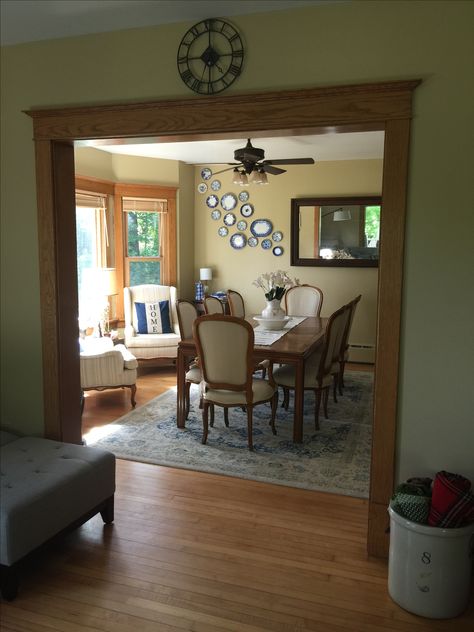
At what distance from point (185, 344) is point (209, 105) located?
2136 millimetres

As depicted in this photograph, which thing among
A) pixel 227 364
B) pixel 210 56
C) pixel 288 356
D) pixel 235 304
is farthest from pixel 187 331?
pixel 210 56

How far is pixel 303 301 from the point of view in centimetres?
646

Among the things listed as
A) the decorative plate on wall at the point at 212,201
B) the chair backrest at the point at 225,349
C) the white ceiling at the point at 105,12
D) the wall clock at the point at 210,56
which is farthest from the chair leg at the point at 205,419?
the decorative plate on wall at the point at 212,201

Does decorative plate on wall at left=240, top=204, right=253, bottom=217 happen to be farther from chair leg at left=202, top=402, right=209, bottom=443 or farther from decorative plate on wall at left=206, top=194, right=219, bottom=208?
chair leg at left=202, top=402, right=209, bottom=443

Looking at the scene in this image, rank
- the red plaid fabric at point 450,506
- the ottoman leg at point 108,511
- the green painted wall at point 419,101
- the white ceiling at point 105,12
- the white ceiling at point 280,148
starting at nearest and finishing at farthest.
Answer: the red plaid fabric at point 450,506 < the green painted wall at point 419,101 < the white ceiling at point 105,12 < the ottoman leg at point 108,511 < the white ceiling at point 280,148

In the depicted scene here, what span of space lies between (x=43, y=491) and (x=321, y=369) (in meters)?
2.49

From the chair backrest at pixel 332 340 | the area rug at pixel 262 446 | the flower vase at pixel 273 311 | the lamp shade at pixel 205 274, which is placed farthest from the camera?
the lamp shade at pixel 205 274

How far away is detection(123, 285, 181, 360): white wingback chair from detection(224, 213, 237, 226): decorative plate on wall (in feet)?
3.98

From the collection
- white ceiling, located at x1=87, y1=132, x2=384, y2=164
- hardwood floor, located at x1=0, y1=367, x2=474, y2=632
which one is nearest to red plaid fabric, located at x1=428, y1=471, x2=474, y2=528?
hardwood floor, located at x1=0, y1=367, x2=474, y2=632

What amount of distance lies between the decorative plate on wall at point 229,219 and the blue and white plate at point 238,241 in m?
0.16

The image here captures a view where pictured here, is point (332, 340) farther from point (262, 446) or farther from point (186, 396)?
point (186, 396)

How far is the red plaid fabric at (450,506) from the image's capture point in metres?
2.19

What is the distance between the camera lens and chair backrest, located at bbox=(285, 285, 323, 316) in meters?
6.36

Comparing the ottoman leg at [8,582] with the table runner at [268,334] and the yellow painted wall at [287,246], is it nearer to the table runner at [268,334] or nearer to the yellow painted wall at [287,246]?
the table runner at [268,334]
